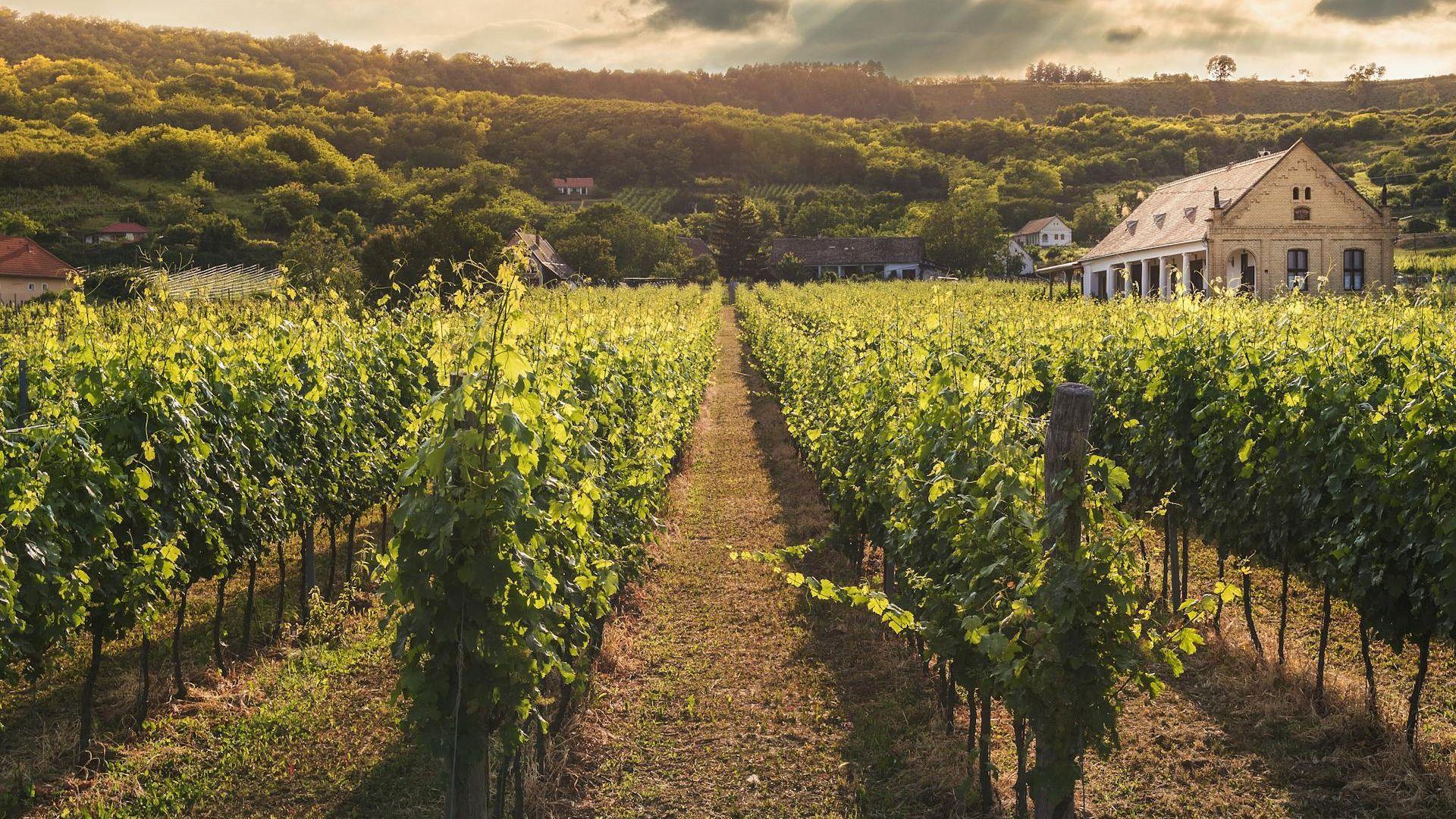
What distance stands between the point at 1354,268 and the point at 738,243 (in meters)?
52.5

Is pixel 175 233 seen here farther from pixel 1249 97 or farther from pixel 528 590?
pixel 1249 97

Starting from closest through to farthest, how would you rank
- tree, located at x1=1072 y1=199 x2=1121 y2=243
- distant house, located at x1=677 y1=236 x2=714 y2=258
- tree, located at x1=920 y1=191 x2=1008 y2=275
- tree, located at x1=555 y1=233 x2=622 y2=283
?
tree, located at x1=555 y1=233 x2=622 y2=283 < tree, located at x1=920 y1=191 x2=1008 y2=275 < distant house, located at x1=677 y1=236 x2=714 y2=258 < tree, located at x1=1072 y1=199 x2=1121 y2=243

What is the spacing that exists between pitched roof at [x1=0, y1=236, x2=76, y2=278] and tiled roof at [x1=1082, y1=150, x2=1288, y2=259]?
55.0 m

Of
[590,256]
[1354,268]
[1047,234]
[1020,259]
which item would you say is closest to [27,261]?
[590,256]

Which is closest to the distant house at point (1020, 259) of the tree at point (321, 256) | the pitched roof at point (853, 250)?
the pitched roof at point (853, 250)

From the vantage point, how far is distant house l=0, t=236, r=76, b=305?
54.2m

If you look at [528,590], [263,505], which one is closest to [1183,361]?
[528,590]

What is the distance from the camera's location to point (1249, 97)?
584 feet

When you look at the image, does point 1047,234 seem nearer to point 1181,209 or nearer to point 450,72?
point 1181,209

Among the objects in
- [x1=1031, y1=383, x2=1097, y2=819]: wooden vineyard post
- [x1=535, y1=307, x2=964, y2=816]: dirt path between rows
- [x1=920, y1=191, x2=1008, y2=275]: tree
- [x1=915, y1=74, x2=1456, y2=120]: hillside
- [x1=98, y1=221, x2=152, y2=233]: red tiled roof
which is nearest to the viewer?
[x1=1031, y1=383, x2=1097, y2=819]: wooden vineyard post

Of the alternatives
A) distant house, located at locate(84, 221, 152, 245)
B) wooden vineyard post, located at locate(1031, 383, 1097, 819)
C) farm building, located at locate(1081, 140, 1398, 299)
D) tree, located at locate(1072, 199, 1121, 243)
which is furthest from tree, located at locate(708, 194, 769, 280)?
wooden vineyard post, located at locate(1031, 383, 1097, 819)

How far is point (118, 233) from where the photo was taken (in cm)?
7125

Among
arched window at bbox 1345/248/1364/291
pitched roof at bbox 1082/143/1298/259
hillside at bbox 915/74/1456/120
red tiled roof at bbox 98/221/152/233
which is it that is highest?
hillside at bbox 915/74/1456/120

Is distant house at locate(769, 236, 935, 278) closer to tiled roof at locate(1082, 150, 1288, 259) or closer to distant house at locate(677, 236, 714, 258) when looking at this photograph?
distant house at locate(677, 236, 714, 258)
